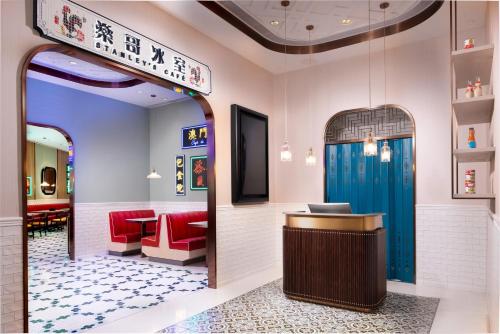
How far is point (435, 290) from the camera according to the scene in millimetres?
5016

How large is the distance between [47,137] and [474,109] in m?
12.9

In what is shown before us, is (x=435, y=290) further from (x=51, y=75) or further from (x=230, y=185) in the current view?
(x=51, y=75)

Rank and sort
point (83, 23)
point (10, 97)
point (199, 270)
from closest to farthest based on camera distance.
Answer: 1. point (10, 97)
2. point (83, 23)
3. point (199, 270)

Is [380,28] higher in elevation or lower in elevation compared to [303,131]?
higher

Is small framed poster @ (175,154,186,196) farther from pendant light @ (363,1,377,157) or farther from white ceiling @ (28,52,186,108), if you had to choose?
pendant light @ (363,1,377,157)

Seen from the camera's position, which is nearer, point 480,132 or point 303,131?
point 480,132

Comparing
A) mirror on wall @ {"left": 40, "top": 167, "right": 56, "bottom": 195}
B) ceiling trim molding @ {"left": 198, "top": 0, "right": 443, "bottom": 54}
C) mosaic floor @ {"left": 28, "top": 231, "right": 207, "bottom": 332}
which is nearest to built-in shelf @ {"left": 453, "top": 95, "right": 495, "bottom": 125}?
ceiling trim molding @ {"left": 198, "top": 0, "right": 443, "bottom": 54}

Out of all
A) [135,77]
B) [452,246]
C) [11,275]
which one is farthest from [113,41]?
[452,246]

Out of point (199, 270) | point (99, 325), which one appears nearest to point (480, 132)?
point (199, 270)

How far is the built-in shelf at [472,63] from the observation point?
10.1ft

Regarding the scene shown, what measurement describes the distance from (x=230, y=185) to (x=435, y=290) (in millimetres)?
3398

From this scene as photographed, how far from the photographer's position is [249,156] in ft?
19.7

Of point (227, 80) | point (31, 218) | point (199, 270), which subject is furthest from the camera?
point (31, 218)

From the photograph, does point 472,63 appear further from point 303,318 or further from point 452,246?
point 303,318
